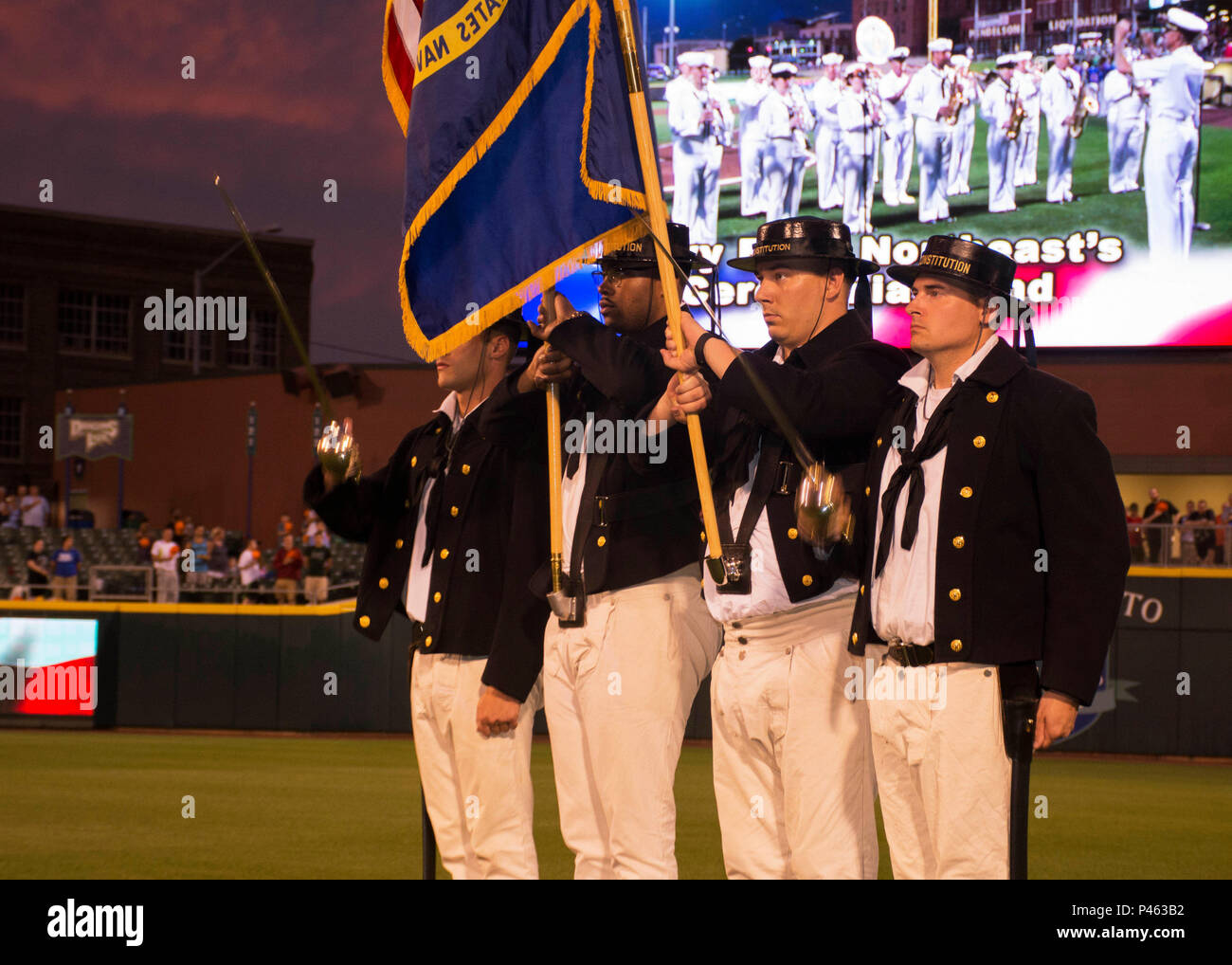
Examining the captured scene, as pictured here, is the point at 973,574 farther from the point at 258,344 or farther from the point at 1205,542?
the point at 258,344

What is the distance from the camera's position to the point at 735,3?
28703 millimetres

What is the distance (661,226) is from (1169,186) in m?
23.9

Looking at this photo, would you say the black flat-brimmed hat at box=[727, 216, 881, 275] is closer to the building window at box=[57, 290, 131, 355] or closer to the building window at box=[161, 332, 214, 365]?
the building window at box=[161, 332, 214, 365]

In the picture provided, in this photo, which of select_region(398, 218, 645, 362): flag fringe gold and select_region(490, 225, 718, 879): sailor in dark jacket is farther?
select_region(398, 218, 645, 362): flag fringe gold

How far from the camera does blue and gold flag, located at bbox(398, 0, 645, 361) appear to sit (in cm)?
534

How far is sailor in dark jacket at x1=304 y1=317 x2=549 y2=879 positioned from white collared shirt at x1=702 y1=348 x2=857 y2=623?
73 centimetres

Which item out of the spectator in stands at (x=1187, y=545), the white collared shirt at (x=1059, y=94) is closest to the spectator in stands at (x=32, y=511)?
the white collared shirt at (x=1059, y=94)

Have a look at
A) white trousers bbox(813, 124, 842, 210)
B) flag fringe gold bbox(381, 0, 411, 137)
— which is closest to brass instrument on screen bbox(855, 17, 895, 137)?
white trousers bbox(813, 124, 842, 210)

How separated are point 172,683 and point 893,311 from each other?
14.4m

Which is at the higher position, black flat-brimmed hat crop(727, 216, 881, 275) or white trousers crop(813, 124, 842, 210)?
white trousers crop(813, 124, 842, 210)

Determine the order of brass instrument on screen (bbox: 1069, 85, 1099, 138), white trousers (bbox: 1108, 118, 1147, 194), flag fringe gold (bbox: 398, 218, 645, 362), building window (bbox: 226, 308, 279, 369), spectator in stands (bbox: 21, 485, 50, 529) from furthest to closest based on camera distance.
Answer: building window (bbox: 226, 308, 279, 369), spectator in stands (bbox: 21, 485, 50, 529), brass instrument on screen (bbox: 1069, 85, 1099, 138), white trousers (bbox: 1108, 118, 1147, 194), flag fringe gold (bbox: 398, 218, 645, 362)

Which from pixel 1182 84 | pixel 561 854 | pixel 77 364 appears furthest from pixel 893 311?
pixel 77 364

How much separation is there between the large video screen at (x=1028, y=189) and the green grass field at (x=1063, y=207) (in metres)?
0.02
